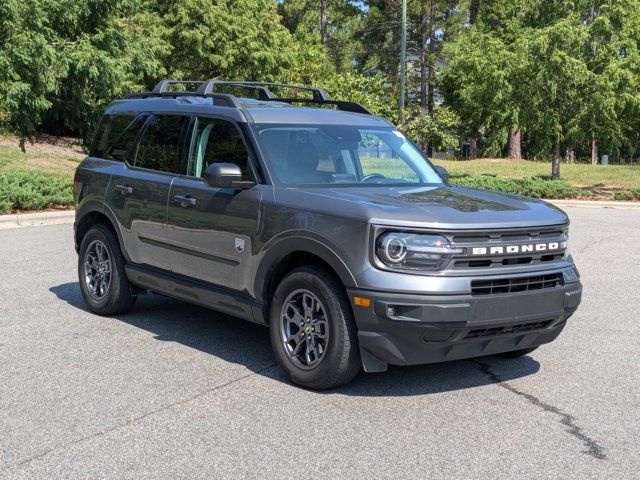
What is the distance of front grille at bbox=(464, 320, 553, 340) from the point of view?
5391 mm

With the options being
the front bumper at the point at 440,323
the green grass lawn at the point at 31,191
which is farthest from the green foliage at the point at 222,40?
the front bumper at the point at 440,323

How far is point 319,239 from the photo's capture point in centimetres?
556

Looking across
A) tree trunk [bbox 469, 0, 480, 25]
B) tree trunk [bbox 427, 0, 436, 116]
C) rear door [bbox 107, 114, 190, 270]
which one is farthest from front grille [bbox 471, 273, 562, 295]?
tree trunk [bbox 427, 0, 436, 116]

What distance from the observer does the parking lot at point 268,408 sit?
14.6 feet

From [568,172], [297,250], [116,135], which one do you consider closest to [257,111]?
[297,250]

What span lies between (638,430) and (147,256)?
4.06 metres

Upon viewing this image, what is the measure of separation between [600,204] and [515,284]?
18.1 meters

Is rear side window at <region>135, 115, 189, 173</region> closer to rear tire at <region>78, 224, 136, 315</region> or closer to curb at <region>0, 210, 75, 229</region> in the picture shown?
rear tire at <region>78, 224, 136, 315</region>

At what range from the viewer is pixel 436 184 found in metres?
6.88

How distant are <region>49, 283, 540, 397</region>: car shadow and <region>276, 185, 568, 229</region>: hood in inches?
46.6

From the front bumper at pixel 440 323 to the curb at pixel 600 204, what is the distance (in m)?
17.4

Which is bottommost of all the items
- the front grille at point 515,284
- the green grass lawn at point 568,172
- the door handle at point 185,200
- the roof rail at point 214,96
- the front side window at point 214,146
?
the green grass lawn at point 568,172

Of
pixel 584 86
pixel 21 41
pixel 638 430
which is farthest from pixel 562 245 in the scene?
pixel 584 86

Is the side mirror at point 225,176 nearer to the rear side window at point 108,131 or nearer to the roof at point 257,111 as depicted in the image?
the roof at point 257,111
